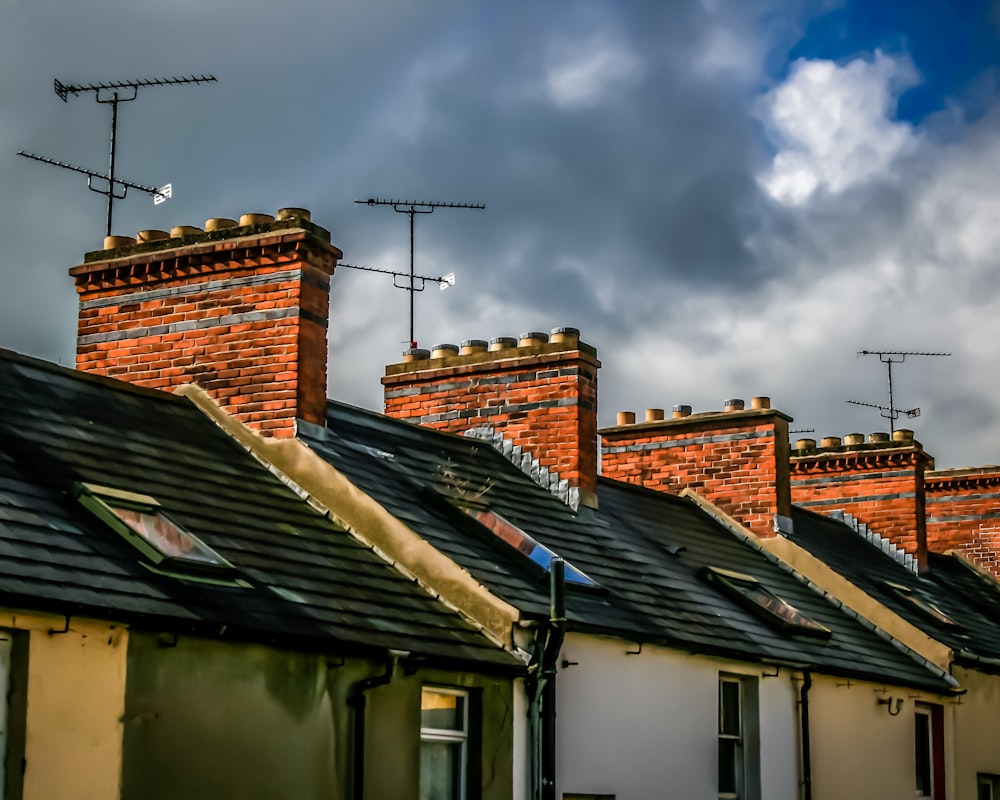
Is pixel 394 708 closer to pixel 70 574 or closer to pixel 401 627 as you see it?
pixel 401 627

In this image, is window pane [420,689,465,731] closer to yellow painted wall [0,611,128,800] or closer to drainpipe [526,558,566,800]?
drainpipe [526,558,566,800]

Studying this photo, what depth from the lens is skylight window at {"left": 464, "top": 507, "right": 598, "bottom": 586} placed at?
55.0 feet

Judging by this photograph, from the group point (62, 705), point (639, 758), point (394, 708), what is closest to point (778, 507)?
point (639, 758)

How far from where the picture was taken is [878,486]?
101 ft

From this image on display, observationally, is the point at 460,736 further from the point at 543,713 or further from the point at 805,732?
the point at 805,732

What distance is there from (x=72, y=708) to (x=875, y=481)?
2230 cm

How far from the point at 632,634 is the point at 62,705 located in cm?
685

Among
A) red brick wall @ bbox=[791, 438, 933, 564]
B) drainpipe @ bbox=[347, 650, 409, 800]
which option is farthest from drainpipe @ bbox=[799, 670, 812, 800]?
red brick wall @ bbox=[791, 438, 933, 564]

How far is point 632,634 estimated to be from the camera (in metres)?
16.0

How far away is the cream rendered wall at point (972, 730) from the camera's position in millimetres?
23203

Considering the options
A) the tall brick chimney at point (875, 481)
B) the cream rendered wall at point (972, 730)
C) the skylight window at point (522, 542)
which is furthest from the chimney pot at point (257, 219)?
the tall brick chimney at point (875, 481)

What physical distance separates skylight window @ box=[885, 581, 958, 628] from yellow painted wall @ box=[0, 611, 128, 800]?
682 inches

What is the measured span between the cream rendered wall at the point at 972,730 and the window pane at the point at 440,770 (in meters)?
11.1

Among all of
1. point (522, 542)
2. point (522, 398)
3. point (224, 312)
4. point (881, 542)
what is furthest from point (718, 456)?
point (224, 312)
